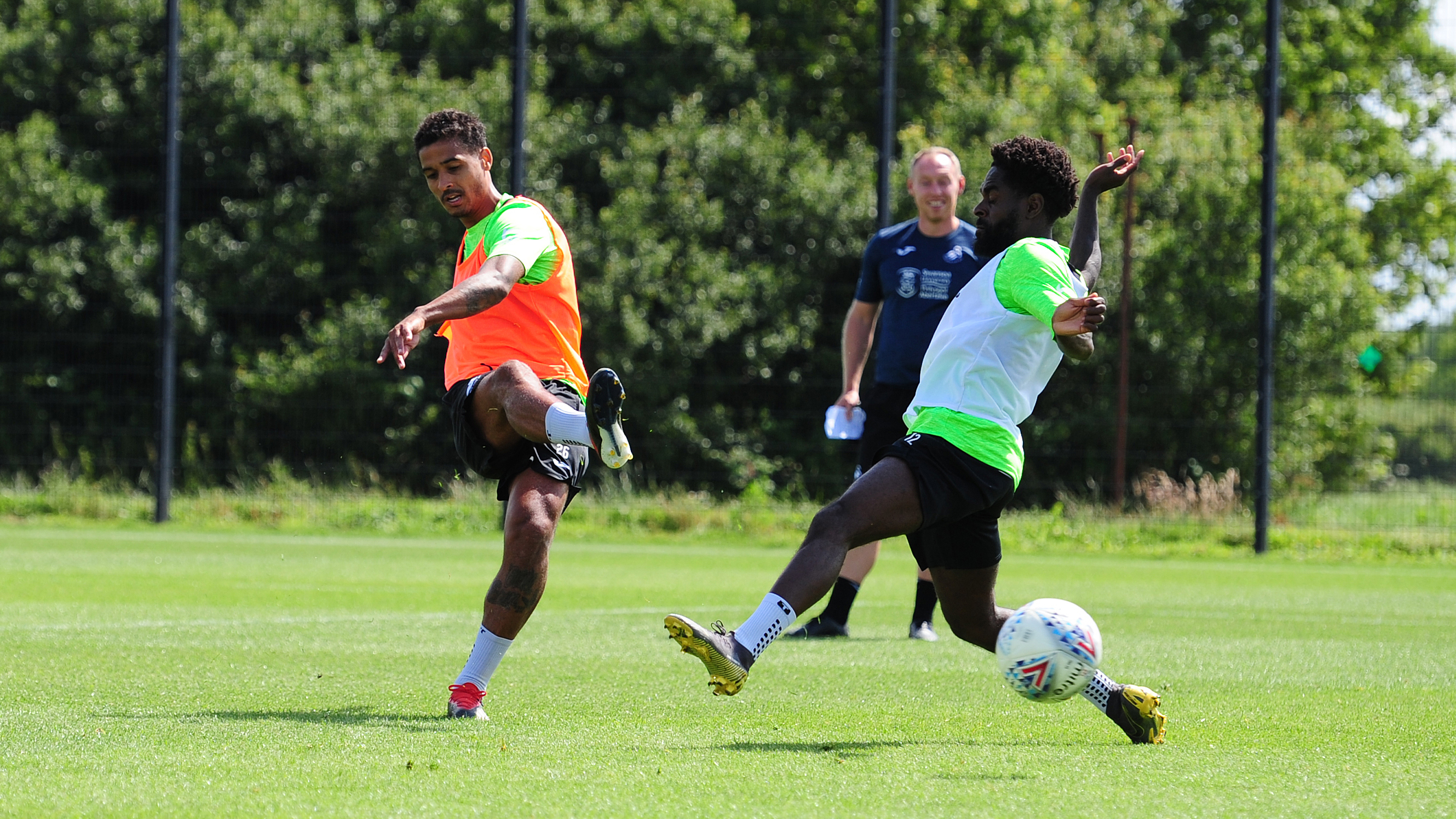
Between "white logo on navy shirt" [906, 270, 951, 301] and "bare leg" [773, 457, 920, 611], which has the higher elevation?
"white logo on navy shirt" [906, 270, 951, 301]

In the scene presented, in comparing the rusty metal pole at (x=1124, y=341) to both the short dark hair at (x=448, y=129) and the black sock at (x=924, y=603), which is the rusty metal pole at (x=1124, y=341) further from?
the short dark hair at (x=448, y=129)

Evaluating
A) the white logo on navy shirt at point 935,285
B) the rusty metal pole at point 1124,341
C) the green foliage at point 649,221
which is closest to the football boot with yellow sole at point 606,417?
the white logo on navy shirt at point 935,285

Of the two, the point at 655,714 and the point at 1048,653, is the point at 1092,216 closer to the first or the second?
the point at 1048,653

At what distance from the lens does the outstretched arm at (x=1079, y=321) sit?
156 inches

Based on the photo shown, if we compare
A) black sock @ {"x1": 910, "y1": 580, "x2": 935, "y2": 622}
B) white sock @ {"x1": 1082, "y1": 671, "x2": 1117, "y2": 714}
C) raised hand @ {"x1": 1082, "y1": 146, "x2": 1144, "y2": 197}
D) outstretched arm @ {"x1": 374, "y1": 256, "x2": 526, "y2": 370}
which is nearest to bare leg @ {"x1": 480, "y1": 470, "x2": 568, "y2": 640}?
outstretched arm @ {"x1": 374, "y1": 256, "x2": 526, "y2": 370}

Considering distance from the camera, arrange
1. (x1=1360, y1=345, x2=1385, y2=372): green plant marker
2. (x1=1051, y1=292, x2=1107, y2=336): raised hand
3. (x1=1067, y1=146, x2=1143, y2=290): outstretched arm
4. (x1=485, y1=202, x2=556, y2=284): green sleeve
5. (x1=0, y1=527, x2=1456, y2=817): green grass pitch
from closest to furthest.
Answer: (x1=0, y1=527, x2=1456, y2=817): green grass pitch
(x1=1051, y1=292, x2=1107, y2=336): raised hand
(x1=1067, y1=146, x2=1143, y2=290): outstretched arm
(x1=485, y1=202, x2=556, y2=284): green sleeve
(x1=1360, y1=345, x2=1385, y2=372): green plant marker

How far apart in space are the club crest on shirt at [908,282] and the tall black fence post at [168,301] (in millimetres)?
10527

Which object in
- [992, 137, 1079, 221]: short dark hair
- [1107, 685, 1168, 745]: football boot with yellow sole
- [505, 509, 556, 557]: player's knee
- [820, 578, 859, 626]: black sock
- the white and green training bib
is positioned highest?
[992, 137, 1079, 221]: short dark hair

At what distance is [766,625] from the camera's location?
405 cm

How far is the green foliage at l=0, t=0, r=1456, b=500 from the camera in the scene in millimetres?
17578

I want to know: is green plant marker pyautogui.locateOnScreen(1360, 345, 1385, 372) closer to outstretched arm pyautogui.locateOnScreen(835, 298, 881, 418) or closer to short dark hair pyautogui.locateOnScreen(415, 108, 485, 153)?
outstretched arm pyautogui.locateOnScreen(835, 298, 881, 418)

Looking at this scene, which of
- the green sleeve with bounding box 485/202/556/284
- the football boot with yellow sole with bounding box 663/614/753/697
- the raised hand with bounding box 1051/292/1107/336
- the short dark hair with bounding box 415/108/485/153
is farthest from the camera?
the short dark hair with bounding box 415/108/485/153

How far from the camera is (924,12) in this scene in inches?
1023

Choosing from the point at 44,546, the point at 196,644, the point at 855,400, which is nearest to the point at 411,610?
the point at 196,644
